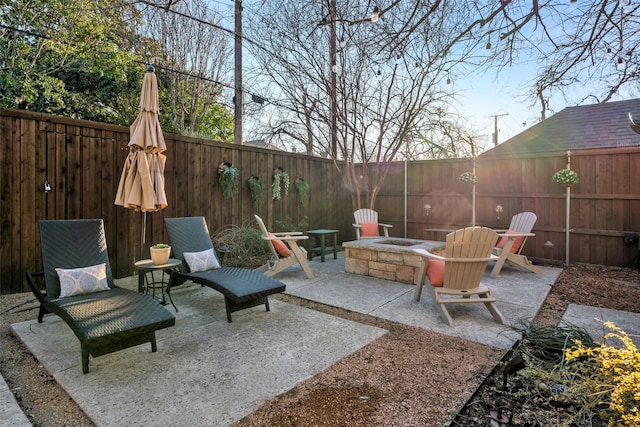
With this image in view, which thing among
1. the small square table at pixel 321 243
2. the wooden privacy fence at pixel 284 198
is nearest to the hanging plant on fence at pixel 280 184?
the wooden privacy fence at pixel 284 198

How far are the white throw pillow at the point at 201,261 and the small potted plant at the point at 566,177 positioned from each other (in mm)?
5335

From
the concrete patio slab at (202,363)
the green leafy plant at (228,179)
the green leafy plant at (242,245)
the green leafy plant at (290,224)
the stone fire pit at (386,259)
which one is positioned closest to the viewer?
the concrete patio slab at (202,363)

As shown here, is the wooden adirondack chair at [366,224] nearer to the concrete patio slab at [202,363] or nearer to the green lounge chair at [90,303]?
the concrete patio slab at [202,363]

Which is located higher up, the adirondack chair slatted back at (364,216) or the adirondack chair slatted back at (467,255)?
the adirondack chair slatted back at (364,216)

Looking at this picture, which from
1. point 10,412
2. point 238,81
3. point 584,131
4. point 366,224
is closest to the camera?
point 10,412

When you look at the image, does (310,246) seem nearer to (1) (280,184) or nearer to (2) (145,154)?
(1) (280,184)

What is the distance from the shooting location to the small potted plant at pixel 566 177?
5332 mm

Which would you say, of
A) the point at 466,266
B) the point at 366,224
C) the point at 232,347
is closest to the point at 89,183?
the point at 232,347

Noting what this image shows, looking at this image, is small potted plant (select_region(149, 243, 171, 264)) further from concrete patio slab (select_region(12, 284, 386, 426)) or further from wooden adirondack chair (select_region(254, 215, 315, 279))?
wooden adirondack chair (select_region(254, 215, 315, 279))

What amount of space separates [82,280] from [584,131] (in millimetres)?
11508

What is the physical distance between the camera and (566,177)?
5344 mm

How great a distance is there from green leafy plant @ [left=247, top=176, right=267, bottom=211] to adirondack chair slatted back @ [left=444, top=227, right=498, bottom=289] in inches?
153

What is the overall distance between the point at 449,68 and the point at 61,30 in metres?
7.98

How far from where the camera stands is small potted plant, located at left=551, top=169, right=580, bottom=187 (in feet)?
17.5
